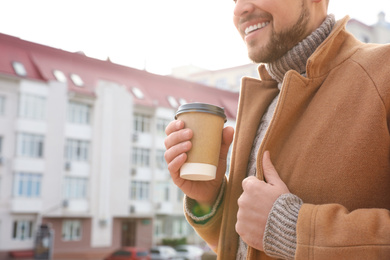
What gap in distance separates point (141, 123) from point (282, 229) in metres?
26.1

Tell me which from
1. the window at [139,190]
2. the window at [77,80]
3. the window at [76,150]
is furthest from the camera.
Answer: the window at [139,190]

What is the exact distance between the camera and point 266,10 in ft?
4.66

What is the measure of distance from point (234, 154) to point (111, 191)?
79.3 ft

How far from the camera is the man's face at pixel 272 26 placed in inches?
55.6

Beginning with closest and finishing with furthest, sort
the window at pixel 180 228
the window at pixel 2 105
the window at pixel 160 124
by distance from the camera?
the window at pixel 2 105 → the window at pixel 160 124 → the window at pixel 180 228

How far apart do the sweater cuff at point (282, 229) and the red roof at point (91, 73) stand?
72.7 feet

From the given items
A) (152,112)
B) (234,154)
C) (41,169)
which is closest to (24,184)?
(41,169)

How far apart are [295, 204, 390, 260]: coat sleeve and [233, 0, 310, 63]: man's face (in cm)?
56

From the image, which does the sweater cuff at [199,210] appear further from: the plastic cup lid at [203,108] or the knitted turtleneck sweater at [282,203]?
the plastic cup lid at [203,108]

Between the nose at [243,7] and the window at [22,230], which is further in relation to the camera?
the window at [22,230]

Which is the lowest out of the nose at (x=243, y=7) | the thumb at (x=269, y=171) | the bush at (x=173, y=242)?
the bush at (x=173, y=242)

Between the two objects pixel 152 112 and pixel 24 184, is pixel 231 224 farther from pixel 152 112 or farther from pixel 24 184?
pixel 152 112

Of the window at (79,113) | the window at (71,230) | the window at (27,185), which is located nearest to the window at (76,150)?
the window at (79,113)

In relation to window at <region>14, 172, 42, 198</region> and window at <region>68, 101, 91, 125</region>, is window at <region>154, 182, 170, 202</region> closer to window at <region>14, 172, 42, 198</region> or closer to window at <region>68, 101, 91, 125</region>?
window at <region>68, 101, 91, 125</region>
